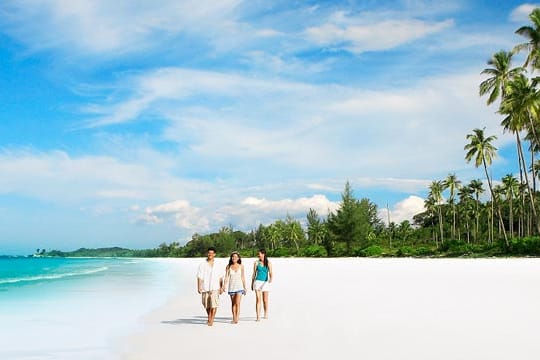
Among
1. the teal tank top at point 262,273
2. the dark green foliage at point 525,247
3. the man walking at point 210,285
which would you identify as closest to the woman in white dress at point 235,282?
the man walking at point 210,285

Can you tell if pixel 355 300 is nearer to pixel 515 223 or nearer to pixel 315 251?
pixel 315 251

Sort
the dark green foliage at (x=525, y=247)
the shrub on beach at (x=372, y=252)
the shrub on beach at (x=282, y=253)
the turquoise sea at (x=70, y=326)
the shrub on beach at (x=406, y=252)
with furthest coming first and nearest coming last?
1. the shrub on beach at (x=282, y=253)
2. the shrub on beach at (x=372, y=252)
3. the shrub on beach at (x=406, y=252)
4. the dark green foliage at (x=525, y=247)
5. the turquoise sea at (x=70, y=326)

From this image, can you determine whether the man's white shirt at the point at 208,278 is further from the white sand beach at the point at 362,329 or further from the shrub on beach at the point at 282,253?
the shrub on beach at the point at 282,253

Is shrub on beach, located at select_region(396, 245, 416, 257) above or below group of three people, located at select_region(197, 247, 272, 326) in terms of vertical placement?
below

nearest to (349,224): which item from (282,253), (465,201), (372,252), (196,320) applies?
(372,252)

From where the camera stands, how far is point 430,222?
11150cm

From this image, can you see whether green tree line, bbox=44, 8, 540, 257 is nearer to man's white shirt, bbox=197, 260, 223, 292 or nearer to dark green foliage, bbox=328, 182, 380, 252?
dark green foliage, bbox=328, 182, 380, 252

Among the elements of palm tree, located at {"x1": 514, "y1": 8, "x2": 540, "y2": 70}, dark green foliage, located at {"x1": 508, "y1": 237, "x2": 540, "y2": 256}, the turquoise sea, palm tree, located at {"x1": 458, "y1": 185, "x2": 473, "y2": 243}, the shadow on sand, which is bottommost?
the turquoise sea

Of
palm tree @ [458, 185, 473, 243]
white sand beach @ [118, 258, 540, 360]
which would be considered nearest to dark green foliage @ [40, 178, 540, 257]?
palm tree @ [458, 185, 473, 243]

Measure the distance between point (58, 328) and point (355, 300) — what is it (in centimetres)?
799

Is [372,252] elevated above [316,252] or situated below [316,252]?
above

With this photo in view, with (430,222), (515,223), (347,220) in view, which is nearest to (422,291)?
(347,220)

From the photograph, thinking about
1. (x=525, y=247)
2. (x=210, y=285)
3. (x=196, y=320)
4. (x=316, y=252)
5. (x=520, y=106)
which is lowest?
(x=316, y=252)

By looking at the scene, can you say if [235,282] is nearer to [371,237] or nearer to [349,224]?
[349,224]
